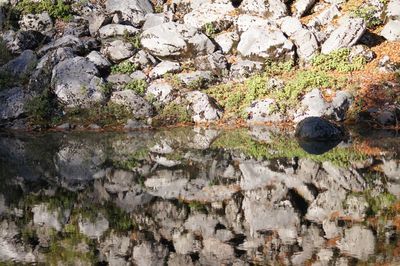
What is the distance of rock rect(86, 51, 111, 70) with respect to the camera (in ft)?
69.6

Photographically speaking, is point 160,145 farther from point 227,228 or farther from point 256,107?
point 227,228

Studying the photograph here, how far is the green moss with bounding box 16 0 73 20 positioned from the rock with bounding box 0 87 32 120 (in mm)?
6396

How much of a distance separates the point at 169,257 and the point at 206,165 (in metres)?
5.88

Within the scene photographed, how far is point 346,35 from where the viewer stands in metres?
20.5

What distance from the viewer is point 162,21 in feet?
77.9

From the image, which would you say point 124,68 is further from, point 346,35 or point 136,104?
point 346,35

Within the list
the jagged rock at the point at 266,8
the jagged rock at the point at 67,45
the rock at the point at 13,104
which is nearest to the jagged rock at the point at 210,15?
the jagged rock at the point at 266,8

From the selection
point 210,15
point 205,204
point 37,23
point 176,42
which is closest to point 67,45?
point 37,23

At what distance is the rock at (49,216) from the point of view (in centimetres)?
741

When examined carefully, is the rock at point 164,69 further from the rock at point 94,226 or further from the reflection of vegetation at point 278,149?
the rock at point 94,226

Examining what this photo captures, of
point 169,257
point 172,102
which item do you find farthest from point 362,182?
point 172,102

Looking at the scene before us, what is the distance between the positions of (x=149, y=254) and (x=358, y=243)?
2712 mm

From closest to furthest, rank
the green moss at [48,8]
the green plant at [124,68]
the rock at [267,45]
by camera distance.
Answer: the rock at [267,45] < the green plant at [124,68] < the green moss at [48,8]

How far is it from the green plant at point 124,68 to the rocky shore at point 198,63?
5 centimetres
